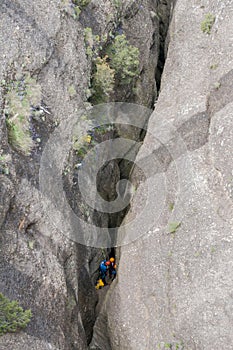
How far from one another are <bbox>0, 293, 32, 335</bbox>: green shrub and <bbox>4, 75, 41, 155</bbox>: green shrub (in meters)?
5.09

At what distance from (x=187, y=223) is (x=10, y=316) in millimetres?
7210

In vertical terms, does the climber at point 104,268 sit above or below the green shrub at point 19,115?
below

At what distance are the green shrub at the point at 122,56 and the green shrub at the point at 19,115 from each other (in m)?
5.74

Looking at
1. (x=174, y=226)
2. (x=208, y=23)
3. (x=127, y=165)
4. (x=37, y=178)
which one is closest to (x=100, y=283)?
(x=174, y=226)

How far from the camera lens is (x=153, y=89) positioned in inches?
950

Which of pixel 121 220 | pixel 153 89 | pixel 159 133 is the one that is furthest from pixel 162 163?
pixel 153 89

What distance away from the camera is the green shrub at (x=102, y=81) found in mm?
20859

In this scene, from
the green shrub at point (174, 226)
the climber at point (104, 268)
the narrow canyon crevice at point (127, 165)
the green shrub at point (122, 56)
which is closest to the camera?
the green shrub at point (174, 226)

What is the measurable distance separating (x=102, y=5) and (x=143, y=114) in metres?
5.09

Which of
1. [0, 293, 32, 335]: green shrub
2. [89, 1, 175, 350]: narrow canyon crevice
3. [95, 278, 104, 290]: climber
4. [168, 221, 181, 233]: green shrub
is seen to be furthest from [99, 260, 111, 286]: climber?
[0, 293, 32, 335]: green shrub

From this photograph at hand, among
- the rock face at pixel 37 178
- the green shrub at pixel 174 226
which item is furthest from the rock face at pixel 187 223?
the rock face at pixel 37 178

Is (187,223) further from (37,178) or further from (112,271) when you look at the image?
(37,178)

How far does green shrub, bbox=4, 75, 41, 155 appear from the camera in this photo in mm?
16906

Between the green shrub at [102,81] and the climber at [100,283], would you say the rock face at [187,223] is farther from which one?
the green shrub at [102,81]
